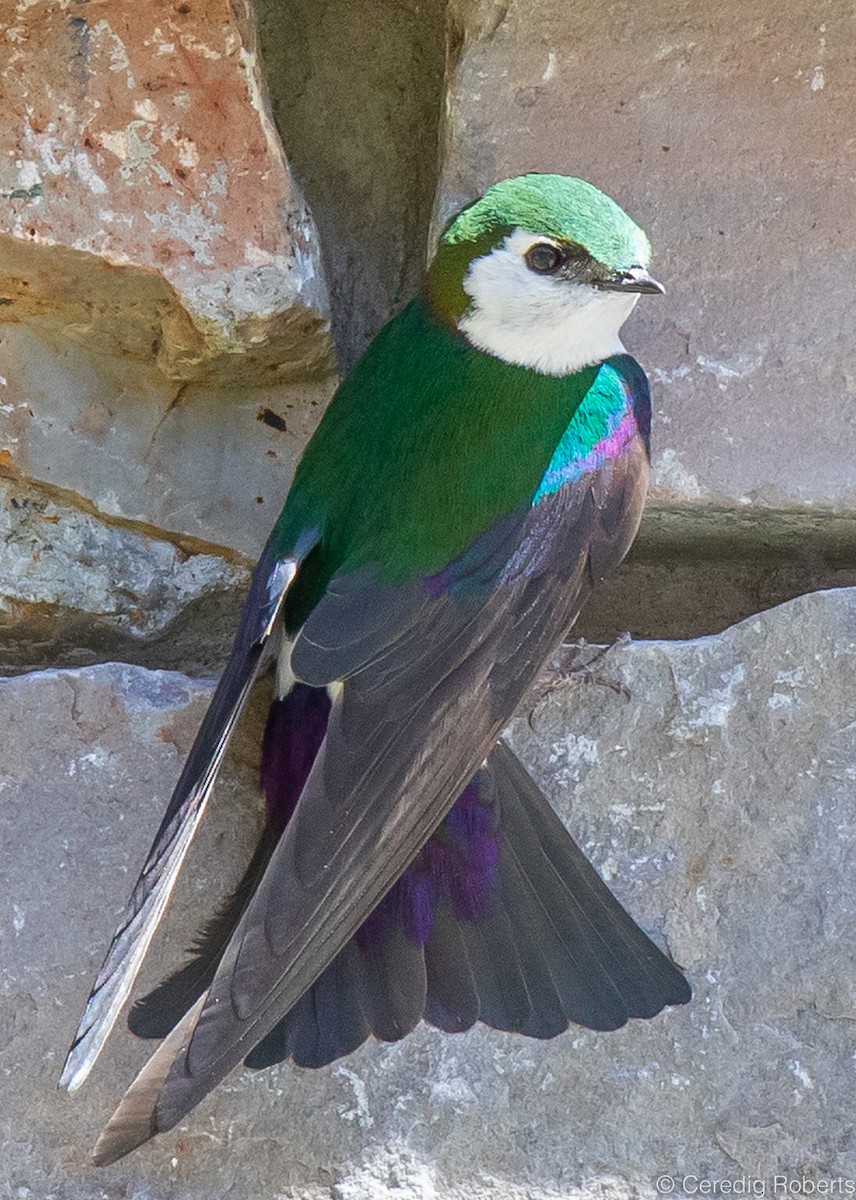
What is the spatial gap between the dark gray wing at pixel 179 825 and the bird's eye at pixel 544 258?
0.40 metres

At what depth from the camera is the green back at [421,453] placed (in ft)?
5.48

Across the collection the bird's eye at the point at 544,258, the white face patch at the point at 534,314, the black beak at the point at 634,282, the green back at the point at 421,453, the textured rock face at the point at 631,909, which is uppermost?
the black beak at the point at 634,282

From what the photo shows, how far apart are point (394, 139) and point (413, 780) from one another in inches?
33.8

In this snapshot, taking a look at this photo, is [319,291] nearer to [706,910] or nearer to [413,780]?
[413,780]

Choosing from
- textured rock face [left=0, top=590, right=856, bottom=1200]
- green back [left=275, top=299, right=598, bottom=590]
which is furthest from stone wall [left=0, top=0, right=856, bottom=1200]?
green back [left=275, top=299, right=598, bottom=590]

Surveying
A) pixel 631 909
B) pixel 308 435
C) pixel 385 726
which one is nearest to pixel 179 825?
pixel 385 726

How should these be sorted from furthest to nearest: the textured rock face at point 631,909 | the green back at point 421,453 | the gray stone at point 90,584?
the gray stone at point 90,584 < the green back at point 421,453 < the textured rock face at point 631,909

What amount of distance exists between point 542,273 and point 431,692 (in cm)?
47

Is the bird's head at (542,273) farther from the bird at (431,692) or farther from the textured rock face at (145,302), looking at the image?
the textured rock face at (145,302)

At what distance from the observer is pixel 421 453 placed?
172cm

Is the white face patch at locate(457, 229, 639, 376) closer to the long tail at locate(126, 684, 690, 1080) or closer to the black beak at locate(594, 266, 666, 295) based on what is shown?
the black beak at locate(594, 266, 666, 295)

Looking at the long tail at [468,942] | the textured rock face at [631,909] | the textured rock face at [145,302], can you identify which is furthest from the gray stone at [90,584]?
the long tail at [468,942]

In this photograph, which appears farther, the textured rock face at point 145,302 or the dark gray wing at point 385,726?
the textured rock face at point 145,302

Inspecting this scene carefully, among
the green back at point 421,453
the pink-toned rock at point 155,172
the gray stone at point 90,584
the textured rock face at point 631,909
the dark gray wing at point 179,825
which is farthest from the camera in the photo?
the gray stone at point 90,584
